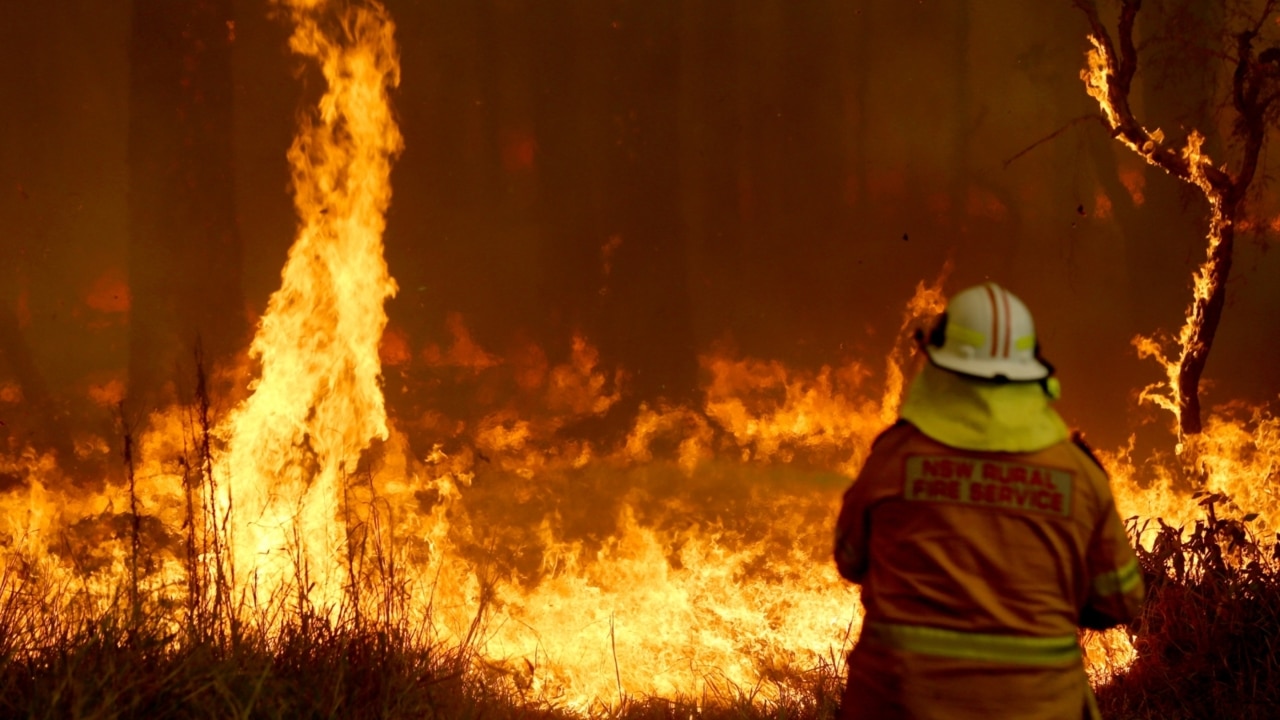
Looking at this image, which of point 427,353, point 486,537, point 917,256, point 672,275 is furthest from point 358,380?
point 917,256

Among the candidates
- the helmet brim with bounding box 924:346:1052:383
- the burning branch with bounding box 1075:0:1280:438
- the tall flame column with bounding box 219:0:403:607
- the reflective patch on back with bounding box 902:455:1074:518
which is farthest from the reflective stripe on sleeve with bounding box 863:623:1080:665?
the burning branch with bounding box 1075:0:1280:438

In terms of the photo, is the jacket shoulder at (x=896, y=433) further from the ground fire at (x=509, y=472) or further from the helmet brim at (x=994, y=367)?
the ground fire at (x=509, y=472)

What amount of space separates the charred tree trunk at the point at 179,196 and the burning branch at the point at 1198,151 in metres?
4.79

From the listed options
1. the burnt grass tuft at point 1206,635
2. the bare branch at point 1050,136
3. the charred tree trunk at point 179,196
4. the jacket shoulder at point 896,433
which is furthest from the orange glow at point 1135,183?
the charred tree trunk at point 179,196

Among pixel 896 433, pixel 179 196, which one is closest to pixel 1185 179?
pixel 896 433

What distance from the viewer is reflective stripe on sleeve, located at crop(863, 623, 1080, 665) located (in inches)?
83.7

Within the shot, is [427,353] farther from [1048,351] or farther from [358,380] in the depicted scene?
[1048,351]

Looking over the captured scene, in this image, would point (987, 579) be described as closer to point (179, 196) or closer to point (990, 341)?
point (990, 341)

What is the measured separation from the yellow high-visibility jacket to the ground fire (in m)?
3.27

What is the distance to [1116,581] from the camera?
7.27 feet

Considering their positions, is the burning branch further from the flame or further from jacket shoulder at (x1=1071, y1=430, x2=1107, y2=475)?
jacket shoulder at (x1=1071, y1=430, x2=1107, y2=475)

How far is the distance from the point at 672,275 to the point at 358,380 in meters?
1.86

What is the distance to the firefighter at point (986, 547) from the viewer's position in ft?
7.00

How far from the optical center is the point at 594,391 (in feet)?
18.5
